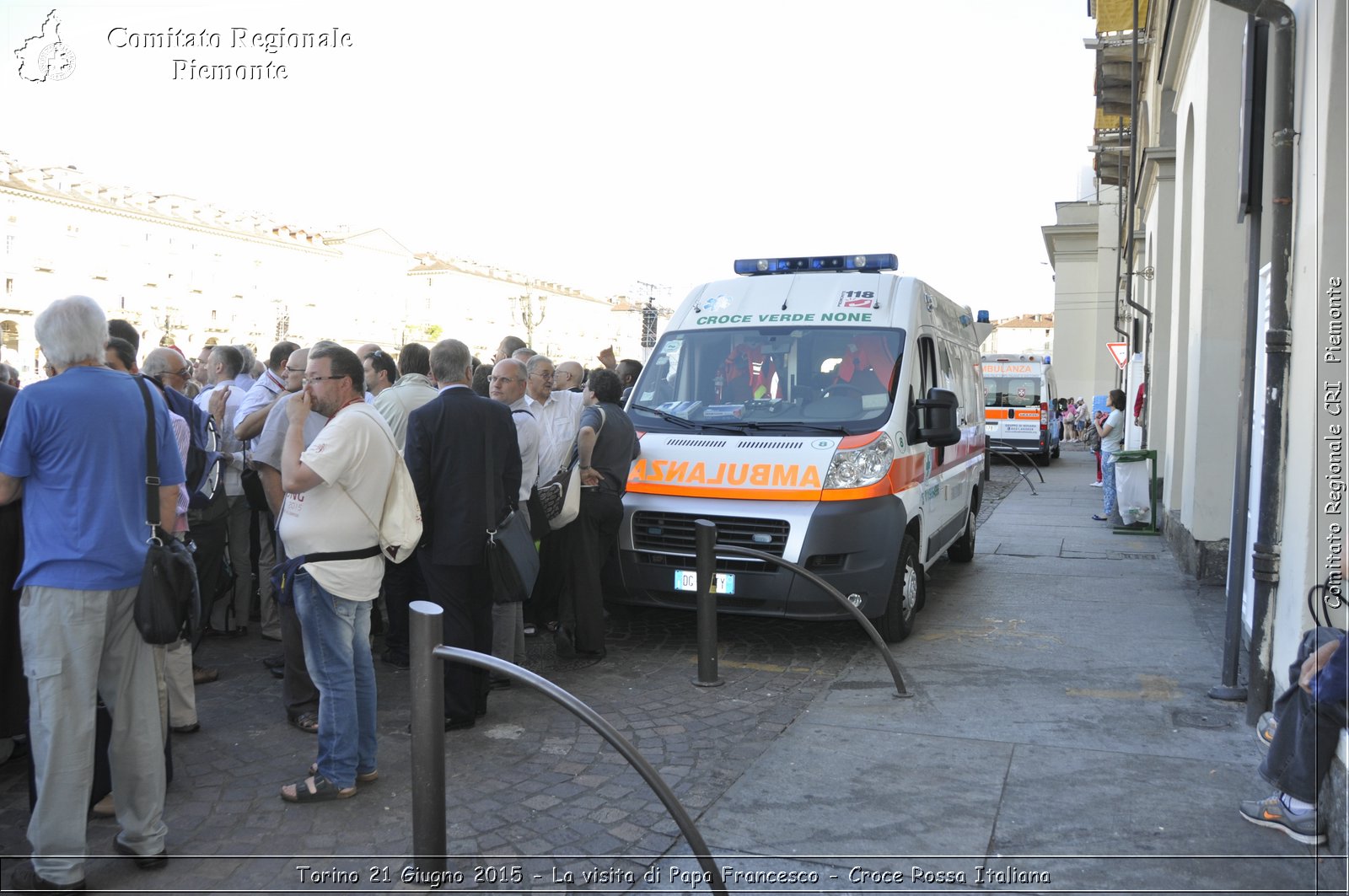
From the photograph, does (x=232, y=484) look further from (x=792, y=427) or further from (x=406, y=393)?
(x=792, y=427)

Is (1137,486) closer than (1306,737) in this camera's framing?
No

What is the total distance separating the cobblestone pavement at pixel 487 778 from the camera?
383 cm

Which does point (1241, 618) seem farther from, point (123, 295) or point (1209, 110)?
point (123, 295)

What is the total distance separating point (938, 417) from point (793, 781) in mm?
3364

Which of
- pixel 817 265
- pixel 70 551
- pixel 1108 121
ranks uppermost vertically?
pixel 1108 121

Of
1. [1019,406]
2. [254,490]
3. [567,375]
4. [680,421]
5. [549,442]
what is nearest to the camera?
[254,490]

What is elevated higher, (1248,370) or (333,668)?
(1248,370)

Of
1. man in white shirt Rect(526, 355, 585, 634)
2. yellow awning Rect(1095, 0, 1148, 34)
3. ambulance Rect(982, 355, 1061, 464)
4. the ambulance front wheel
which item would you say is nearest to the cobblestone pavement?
the ambulance front wheel

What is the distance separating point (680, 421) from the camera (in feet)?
24.4

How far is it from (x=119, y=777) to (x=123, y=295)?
82.2 m

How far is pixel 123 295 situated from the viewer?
2980 inches

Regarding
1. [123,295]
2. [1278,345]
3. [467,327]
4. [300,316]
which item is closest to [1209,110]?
[1278,345]

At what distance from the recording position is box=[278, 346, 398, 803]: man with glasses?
4.22 meters

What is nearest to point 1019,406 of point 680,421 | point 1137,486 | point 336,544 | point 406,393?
point 1137,486
